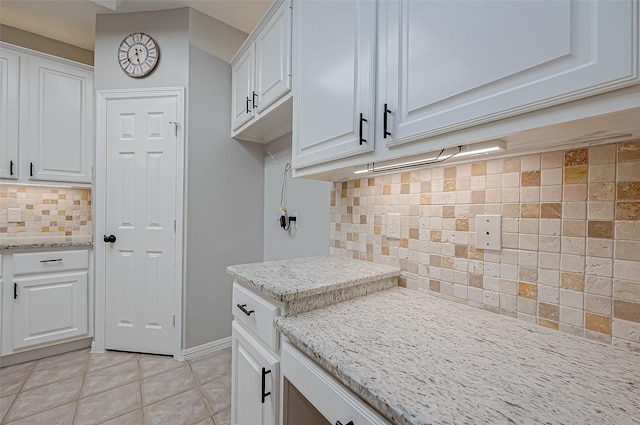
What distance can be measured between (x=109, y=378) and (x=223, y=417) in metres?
0.91

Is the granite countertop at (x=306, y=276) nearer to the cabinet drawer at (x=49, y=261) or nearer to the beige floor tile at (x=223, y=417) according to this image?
the beige floor tile at (x=223, y=417)

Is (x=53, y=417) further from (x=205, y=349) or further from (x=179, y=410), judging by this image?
(x=205, y=349)

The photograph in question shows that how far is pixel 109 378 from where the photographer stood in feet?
5.97

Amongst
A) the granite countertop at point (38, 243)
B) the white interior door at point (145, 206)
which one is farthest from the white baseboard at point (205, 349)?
the granite countertop at point (38, 243)

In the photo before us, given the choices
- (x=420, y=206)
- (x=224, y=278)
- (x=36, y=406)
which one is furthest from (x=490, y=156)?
(x=36, y=406)

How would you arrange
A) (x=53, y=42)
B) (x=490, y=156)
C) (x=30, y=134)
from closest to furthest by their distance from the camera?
(x=490, y=156) < (x=30, y=134) < (x=53, y=42)

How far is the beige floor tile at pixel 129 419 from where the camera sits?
1.45 metres

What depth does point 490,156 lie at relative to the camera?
90 cm

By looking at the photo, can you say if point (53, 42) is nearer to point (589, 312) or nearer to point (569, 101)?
point (569, 101)

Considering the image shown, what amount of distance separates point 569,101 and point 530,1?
0.22 metres

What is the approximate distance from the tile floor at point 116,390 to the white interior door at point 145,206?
0.25 m

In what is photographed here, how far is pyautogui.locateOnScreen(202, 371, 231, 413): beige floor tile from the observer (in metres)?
1.60

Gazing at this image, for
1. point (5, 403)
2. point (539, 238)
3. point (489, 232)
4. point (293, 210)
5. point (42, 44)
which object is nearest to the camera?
point (539, 238)

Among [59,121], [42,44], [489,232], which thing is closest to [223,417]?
[489,232]
